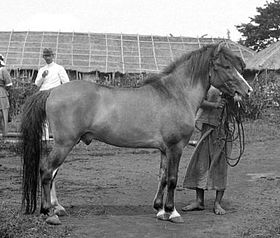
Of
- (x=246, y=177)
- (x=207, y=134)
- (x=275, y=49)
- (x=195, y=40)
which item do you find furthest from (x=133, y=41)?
(x=207, y=134)

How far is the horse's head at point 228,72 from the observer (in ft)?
20.3

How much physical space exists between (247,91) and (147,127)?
1.33 m

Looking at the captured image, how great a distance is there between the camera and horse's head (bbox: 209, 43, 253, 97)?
6.18 meters

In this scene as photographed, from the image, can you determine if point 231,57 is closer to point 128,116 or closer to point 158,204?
point 128,116

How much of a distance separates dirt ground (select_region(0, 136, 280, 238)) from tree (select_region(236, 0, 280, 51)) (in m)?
30.8

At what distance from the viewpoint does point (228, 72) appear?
245 inches

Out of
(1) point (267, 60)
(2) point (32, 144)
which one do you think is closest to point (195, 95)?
(2) point (32, 144)

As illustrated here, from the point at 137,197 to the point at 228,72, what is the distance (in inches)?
93.8

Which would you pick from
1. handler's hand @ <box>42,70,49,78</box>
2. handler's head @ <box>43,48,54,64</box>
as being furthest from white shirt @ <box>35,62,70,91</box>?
handler's head @ <box>43,48,54,64</box>

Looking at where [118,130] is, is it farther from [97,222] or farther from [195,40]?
[195,40]

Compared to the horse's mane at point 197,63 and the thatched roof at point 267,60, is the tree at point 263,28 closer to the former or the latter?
the thatched roof at point 267,60

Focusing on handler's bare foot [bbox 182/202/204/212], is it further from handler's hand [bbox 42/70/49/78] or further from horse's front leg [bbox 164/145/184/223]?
handler's hand [bbox 42/70/49/78]

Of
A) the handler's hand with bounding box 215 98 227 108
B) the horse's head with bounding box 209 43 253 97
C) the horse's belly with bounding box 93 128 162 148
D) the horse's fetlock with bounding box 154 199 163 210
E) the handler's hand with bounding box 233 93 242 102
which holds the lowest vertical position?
the horse's fetlock with bounding box 154 199 163 210

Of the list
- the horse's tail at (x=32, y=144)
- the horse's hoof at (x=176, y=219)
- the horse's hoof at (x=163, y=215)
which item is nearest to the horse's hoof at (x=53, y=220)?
the horse's tail at (x=32, y=144)
